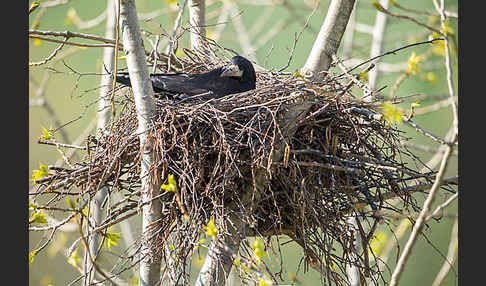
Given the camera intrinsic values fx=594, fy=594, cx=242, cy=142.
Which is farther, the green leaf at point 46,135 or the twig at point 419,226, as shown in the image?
the green leaf at point 46,135

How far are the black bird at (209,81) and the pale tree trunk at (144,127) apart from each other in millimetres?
638

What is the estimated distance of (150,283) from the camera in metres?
3.00

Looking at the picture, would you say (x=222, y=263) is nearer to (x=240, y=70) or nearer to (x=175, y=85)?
(x=175, y=85)

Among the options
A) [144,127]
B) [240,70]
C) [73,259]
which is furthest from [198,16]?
[73,259]

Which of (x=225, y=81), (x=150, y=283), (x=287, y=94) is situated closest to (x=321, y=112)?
(x=287, y=94)

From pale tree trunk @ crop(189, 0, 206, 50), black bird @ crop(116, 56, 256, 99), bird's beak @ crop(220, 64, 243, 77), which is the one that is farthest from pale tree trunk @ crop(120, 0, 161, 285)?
pale tree trunk @ crop(189, 0, 206, 50)

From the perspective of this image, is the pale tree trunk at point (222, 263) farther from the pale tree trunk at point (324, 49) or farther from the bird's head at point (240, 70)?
the bird's head at point (240, 70)

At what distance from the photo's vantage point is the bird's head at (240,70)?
155 inches

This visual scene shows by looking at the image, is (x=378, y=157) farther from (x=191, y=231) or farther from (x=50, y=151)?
(x=50, y=151)

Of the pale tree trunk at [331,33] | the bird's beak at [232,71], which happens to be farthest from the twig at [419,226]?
the bird's beak at [232,71]

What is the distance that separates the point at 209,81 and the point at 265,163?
44.9 inches

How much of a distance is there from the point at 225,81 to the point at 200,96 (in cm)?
33

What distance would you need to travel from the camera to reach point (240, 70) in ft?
13.1

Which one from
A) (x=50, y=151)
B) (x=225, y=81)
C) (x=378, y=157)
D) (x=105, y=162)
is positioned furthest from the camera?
(x=50, y=151)
